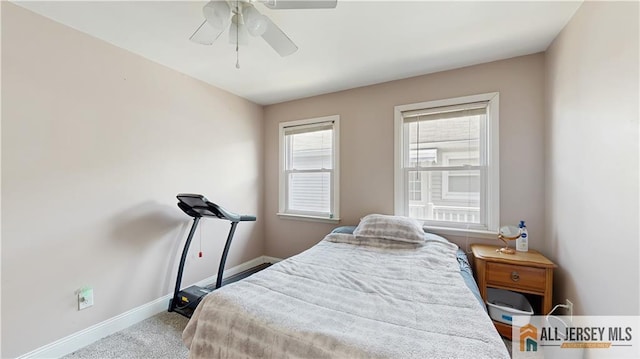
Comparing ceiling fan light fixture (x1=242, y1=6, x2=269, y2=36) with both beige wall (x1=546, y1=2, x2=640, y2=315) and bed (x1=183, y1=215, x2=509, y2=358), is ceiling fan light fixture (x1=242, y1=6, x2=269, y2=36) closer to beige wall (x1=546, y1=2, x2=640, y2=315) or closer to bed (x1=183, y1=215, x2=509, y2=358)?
bed (x1=183, y1=215, x2=509, y2=358)

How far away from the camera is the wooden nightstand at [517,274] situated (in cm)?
189

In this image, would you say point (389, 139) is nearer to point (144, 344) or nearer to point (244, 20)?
point (244, 20)

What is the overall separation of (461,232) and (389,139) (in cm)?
126

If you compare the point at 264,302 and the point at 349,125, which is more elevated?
the point at 349,125

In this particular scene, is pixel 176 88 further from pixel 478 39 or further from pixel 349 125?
pixel 478 39

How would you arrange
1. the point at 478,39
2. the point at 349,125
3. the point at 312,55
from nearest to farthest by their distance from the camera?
the point at 478,39 < the point at 312,55 < the point at 349,125

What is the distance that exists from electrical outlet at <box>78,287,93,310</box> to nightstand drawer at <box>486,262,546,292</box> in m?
3.24

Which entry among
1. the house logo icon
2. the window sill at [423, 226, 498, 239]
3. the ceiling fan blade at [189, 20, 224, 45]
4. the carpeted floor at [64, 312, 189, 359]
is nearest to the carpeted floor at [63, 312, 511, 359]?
the carpeted floor at [64, 312, 189, 359]

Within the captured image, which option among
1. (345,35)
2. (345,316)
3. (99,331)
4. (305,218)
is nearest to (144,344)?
(99,331)

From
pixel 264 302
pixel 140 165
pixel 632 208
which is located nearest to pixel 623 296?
pixel 632 208

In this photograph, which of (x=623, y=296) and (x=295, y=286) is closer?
(x=623, y=296)

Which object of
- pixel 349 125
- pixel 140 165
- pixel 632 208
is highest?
pixel 349 125

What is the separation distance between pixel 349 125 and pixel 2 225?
308cm

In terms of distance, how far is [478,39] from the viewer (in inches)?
81.3
